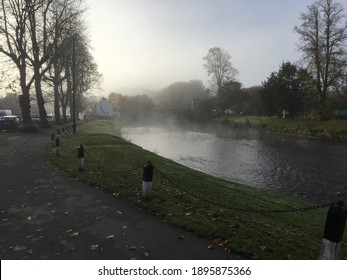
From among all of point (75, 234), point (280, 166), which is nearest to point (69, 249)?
point (75, 234)

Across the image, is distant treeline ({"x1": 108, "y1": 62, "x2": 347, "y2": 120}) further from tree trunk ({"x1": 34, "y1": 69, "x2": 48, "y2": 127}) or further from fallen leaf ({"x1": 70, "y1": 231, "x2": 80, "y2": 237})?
fallen leaf ({"x1": 70, "y1": 231, "x2": 80, "y2": 237})

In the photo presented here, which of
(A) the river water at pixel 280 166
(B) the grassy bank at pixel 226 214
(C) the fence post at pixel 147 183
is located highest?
(C) the fence post at pixel 147 183

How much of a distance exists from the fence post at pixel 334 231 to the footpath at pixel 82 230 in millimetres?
1495

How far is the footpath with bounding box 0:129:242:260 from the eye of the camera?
6.05m

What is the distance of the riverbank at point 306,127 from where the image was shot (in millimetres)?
41656

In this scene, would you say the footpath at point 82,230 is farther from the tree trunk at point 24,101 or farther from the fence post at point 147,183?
the tree trunk at point 24,101

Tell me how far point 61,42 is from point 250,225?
37.0 meters

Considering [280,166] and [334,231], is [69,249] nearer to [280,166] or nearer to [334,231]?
[334,231]

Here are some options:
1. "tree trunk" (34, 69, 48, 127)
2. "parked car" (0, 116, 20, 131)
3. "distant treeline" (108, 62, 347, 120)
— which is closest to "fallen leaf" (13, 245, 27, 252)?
"parked car" (0, 116, 20, 131)

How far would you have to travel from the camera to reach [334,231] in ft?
17.5

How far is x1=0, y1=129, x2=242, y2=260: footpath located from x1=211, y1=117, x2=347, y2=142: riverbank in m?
37.8

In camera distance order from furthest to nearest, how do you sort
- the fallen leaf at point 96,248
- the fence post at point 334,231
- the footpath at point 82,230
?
1. the fallen leaf at point 96,248
2. the footpath at point 82,230
3. the fence post at point 334,231

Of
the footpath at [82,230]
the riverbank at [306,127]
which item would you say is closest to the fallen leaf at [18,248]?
the footpath at [82,230]

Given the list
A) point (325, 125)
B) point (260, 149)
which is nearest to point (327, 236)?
point (260, 149)
